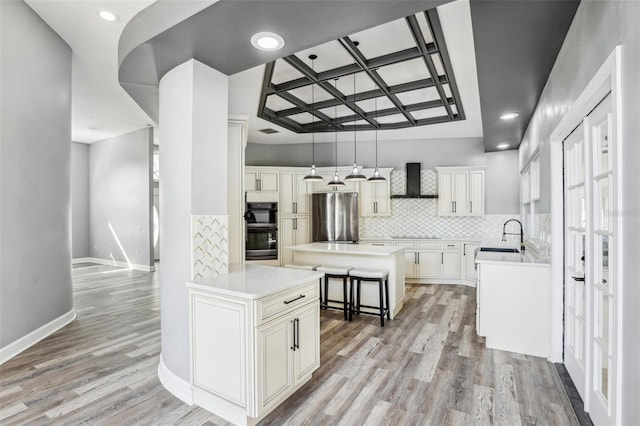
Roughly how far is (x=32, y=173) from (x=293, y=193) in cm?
431

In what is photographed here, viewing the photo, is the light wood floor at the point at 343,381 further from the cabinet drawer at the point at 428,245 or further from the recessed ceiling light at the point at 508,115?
the recessed ceiling light at the point at 508,115

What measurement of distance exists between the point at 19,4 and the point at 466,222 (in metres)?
7.11

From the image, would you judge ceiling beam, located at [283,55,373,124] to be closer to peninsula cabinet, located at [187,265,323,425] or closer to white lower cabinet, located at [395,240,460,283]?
peninsula cabinet, located at [187,265,323,425]

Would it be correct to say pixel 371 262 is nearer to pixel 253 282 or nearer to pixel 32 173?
pixel 253 282

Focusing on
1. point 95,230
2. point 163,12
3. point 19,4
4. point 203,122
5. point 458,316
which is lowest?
point 458,316

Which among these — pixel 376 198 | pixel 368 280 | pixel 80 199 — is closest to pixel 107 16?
pixel 368 280

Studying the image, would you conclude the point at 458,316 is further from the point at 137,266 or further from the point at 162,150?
the point at 137,266

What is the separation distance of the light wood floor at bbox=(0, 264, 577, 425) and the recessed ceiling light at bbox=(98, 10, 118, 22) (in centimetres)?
325

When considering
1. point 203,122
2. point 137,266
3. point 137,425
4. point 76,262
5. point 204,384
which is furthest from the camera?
point 76,262

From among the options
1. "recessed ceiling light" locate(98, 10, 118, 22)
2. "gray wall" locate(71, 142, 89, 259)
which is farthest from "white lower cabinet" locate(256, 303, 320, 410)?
"gray wall" locate(71, 142, 89, 259)

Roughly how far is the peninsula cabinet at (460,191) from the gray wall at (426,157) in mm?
405

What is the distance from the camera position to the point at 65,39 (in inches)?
150

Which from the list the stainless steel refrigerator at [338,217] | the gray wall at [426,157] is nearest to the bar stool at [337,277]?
the stainless steel refrigerator at [338,217]

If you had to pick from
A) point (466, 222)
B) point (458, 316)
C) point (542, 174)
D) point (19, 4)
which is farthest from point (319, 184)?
point (19, 4)
